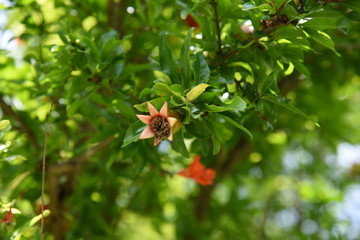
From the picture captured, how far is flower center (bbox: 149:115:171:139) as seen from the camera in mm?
715

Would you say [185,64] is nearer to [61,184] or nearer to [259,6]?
[259,6]

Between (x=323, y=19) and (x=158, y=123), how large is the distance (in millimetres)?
325

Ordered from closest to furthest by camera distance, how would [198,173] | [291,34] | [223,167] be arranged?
1. [291,34]
2. [198,173]
3. [223,167]

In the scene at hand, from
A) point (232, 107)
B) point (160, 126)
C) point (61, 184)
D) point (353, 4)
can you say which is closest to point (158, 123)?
point (160, 126)

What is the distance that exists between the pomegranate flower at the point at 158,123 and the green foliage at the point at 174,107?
0.7 inches

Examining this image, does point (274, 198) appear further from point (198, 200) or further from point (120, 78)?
point (120, 78)

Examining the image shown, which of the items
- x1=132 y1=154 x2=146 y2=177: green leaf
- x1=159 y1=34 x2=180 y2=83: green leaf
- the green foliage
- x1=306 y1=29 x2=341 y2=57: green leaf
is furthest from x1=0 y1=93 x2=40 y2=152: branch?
x1=306 y1=29 x2=341 y2=57: green leaf

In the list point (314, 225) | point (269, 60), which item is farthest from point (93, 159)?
point (314, 225)

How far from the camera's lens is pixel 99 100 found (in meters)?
1.02

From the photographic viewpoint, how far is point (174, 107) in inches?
29.5

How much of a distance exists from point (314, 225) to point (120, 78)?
50.0 inches

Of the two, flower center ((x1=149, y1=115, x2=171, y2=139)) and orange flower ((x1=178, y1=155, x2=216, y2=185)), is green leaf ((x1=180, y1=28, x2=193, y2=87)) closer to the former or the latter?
flower center ((x1=149, y1=115, x2=171, y2=139))

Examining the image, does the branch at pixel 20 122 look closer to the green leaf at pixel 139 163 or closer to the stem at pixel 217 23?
the green leaf at pixel 139 163

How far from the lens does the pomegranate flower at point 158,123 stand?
70 cm
